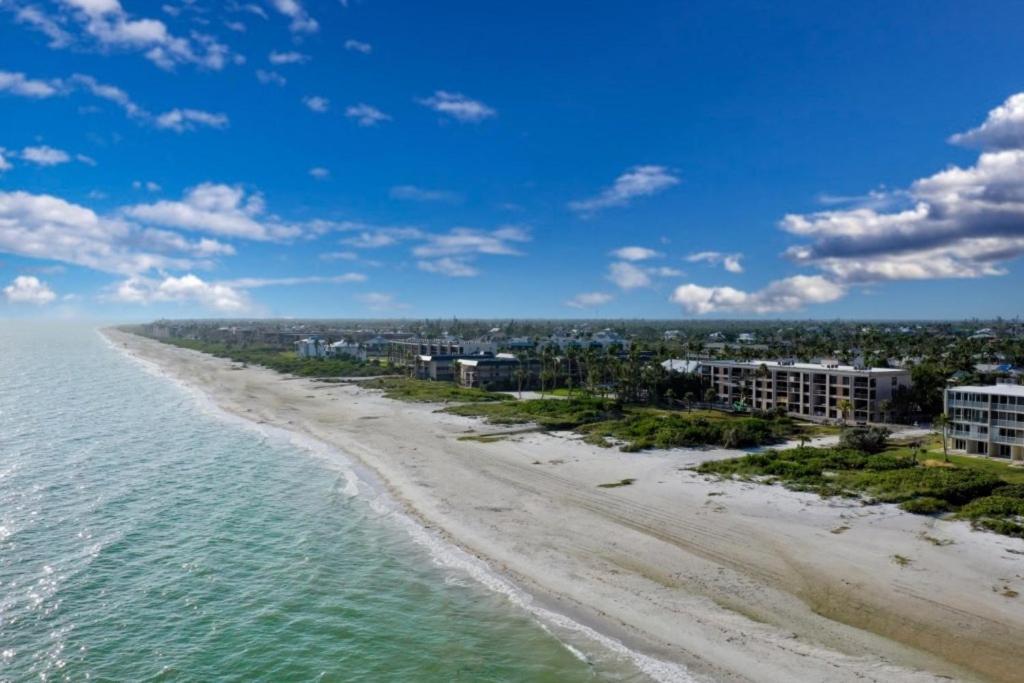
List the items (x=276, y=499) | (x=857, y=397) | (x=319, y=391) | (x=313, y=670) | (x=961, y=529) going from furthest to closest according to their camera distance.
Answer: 1. (x=319, y=391)
2. (x=857, y=397)
3. (x=276, y=499)
4. (x=961, y=529)
5. (x=313, y=670)

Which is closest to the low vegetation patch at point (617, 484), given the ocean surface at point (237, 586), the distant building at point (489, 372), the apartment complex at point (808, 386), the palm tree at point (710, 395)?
the ocean surface at point (237, 586)

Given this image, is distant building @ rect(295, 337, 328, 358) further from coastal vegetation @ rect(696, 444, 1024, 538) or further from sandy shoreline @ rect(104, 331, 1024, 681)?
coastal vegetation @ rect(696, 444, 1024, 538)

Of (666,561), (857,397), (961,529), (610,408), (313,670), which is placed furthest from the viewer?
(610,408)

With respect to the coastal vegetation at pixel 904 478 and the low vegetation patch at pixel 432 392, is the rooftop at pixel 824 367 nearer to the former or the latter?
the coastal vegetation at pixel 904 478

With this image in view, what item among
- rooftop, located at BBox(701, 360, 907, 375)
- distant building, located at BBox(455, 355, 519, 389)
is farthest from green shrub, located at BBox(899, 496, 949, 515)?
distant building, located at BBox(455, 355, 519, 389)

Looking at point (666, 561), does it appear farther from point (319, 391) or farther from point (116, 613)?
point (319, 391)

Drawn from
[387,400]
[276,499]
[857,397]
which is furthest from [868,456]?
[387,400]

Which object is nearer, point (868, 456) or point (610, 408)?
point (868, 456)
